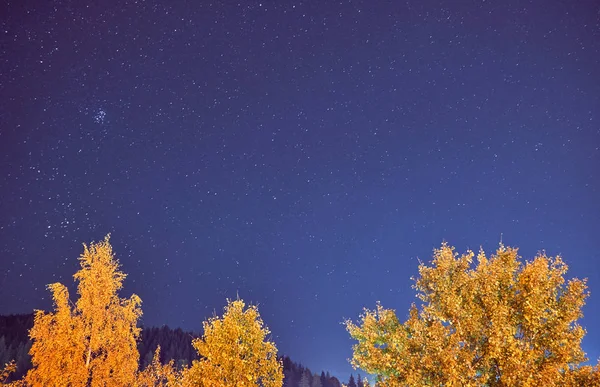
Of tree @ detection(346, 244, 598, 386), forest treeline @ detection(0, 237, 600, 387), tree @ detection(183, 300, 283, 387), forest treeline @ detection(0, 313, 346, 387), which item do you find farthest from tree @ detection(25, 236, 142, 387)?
forest treeline @ detection(0, 313, 346, 387)

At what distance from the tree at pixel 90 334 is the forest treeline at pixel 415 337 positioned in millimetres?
60

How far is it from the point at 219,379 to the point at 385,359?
8580mm

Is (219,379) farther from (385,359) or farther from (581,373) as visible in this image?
(581,373)

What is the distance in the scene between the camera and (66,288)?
22109 mm

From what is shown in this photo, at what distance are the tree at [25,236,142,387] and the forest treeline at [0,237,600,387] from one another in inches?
2.3

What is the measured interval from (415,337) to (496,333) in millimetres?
3512

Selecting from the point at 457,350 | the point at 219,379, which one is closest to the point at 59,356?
the point at 219,379

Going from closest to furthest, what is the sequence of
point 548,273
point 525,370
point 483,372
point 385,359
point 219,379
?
point 525,370
point 483,372
point 548,273
point 385,359
point 219,379

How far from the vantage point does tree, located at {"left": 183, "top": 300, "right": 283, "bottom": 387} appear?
1905 centimetres

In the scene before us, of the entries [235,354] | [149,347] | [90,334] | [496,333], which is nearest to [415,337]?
[496,333]

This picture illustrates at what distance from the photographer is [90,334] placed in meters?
22.2

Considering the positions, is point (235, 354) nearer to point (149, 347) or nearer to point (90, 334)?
point (90, 334)

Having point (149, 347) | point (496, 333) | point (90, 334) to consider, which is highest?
point (149, 347)

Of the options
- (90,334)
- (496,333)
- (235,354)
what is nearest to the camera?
(496,333)
